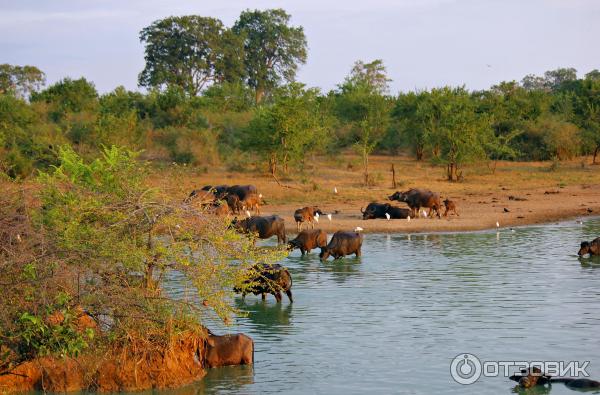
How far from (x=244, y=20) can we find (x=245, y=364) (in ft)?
222

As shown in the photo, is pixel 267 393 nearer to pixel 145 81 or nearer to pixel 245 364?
pixel 245 364

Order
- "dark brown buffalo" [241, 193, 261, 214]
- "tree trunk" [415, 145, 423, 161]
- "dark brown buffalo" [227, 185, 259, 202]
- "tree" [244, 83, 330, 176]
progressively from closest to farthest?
"dark brown buffalo" [241, 193, 261, 214]
"dark brown buffalo" [227, 185, 259, 202]
"tree" [244, 83, 330, 176]
"tree trunk" [415, 145, 423, 161]

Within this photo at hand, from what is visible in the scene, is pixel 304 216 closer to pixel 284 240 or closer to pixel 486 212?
pixel 284 240

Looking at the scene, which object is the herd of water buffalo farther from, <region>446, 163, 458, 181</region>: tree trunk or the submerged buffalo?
<region>446, 163, 458, 181</region>: tree trunk

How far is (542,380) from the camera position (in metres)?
12.7

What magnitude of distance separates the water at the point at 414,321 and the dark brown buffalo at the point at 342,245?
0.31 meters

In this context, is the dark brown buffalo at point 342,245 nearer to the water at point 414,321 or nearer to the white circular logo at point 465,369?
the water at point 414,321

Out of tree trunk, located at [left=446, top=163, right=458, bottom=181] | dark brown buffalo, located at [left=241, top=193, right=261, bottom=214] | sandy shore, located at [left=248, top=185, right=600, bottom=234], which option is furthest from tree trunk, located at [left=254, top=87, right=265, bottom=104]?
dark brown buffalo, located at [left=241, top=193, right=261, bottom=214]

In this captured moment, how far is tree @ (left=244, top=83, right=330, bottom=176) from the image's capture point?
1474 inches

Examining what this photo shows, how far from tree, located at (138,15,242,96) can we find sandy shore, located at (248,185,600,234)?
39.4m

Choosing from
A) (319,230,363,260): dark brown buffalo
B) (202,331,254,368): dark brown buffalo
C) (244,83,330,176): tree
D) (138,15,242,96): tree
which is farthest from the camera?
(138,15,242,96): tree

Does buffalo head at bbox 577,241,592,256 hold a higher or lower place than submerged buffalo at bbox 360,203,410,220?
lower

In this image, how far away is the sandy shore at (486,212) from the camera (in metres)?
28.7

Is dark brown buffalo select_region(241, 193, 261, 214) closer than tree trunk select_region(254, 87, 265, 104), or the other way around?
dark brown buffalo select_region(241, 193, 261, 214)
